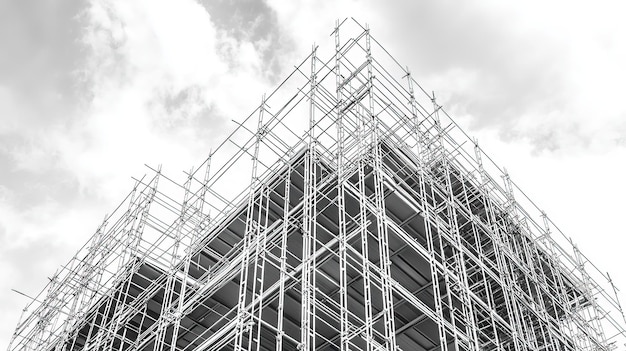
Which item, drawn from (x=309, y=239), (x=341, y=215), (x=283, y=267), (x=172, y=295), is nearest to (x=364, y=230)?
(x=341, y=215)

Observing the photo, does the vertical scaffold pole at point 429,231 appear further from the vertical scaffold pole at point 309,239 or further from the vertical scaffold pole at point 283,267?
the vertical scaffold pole at point 283,267

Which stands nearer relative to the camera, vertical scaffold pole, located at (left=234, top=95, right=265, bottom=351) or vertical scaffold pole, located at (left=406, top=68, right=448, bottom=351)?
vertical scaffold pole, located at (left=234, top=95, right=265, bottom=351)

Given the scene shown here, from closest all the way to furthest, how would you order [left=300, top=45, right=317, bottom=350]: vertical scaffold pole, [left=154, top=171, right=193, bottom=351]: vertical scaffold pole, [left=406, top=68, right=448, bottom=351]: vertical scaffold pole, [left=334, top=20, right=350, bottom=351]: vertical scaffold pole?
[left=300, top=45, right=317, bottom=350]: vertical scaffold pole
[left=334, top=20, right=350, bottom=351]: vertical scaffold pole
[left=406, top=68, right=448, bottom=351]: vertical scaffold pole
[left=154, top=171, right=193, bottom=351]: vertical scaffold pole

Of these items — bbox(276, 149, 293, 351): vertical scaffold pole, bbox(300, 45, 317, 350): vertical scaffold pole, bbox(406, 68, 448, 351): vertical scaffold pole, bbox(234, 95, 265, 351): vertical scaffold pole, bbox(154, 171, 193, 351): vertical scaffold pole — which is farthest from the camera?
bbox(154, 171, 193, 351): vertical scaffold pole

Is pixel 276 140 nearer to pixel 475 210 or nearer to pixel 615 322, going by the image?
pixel 475 210

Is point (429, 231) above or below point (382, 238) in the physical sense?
above

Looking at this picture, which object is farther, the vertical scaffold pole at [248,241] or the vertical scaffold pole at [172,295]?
the vertical scaffold pole at [172,295]

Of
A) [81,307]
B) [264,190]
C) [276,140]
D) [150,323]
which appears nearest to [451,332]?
[264,190]

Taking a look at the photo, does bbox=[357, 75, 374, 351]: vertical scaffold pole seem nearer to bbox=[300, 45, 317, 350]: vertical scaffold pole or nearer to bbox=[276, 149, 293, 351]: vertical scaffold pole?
bbox=[300, 45, 317, 350]: vertical scaffold pole

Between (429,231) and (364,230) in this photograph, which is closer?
(364,230)

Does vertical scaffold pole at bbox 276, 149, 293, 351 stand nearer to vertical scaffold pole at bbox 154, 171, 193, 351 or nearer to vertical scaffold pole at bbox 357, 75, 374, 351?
vertical scaffold pole at bbox 357, 75, 374, 351

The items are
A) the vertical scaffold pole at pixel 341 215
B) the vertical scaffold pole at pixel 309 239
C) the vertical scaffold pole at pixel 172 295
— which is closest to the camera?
the vertical scaffold pole at pixel 309 239

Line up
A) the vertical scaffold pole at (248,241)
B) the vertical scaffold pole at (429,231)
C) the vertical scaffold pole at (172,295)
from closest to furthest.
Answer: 1. the vertical scaffold pole at (248,241)
2. the vertical scaffold pole at (429,231)
3. the vertical scaffold pole at (172,295)

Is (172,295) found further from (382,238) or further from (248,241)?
(382,238)
